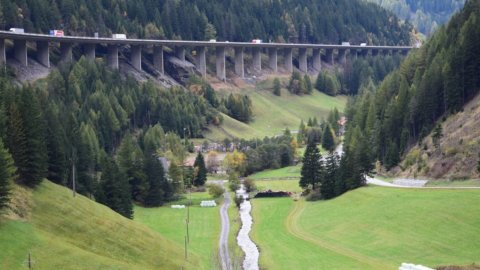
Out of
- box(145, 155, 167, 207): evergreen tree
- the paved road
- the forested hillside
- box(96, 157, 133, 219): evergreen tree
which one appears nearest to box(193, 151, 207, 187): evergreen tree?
the paved road

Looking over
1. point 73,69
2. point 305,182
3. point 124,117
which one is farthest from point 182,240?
point 73,69

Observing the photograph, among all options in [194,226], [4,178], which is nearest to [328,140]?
[194,226]

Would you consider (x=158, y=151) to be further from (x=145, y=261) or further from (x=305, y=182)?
(x=145, y=261)

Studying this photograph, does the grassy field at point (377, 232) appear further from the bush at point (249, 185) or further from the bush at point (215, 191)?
the bush at point (249, 185)

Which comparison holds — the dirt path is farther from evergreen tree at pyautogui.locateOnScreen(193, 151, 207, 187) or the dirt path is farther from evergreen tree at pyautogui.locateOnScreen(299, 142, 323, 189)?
evergreen tree at pyautogui.locateOnScreen(193, 151, 207, 187)

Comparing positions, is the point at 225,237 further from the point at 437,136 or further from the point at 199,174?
the point at 199,174

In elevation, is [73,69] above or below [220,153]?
above

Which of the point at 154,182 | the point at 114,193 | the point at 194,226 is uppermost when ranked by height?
the point at 114,193
